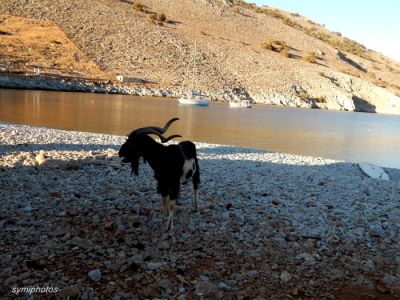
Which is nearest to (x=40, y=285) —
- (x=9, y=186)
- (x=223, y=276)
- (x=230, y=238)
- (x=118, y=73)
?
(x=223, y=276)

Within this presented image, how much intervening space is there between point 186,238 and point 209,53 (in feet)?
250

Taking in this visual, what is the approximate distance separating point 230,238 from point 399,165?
2104cm

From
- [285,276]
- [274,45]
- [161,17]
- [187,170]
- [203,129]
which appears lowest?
[203,129]

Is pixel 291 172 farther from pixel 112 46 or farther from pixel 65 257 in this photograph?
pixel 112 46

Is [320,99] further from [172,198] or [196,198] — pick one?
[172,198]

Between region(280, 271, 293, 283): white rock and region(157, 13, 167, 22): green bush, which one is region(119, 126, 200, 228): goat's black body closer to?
region(280, 271, 293, 283): white rock

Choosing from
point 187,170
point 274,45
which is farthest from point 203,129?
point 274,45

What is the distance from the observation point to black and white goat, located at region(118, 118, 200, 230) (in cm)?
661

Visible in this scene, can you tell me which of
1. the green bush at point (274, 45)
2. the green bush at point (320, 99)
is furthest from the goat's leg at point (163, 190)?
the green bush at point (274, 45)

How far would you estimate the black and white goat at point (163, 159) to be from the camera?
260 inches

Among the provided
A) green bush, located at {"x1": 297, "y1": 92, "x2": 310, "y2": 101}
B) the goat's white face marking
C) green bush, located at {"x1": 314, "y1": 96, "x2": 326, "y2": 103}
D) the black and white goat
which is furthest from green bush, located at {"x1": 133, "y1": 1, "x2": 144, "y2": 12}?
the black and white goat

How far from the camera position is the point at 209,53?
80.6 m

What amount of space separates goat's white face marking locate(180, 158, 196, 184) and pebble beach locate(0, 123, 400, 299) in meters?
0.76

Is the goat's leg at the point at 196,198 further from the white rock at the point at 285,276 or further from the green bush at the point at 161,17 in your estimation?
the green bush at the point at 161,17
